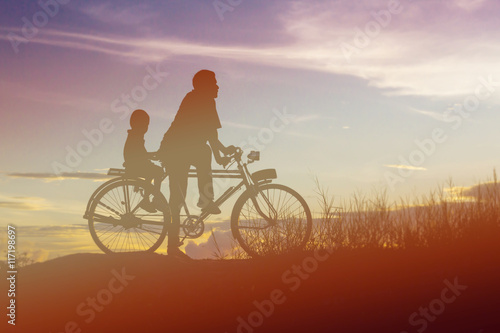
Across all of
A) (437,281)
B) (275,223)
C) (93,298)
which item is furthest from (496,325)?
(93,298)

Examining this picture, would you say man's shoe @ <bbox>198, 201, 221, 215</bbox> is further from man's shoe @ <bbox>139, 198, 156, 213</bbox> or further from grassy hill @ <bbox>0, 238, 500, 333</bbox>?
man's shoe @ <bbox>139, 198, 156, 213</bbox>

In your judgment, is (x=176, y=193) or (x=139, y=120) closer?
(x=176, y=193)

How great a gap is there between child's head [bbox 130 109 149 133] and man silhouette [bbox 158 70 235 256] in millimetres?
534

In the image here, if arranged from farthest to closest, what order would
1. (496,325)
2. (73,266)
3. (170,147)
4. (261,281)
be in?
(170,147)
(73,266)
(261,281)
(496,325)

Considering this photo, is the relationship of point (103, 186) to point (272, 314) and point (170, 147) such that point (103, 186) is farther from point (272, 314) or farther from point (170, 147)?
point (272, 314)

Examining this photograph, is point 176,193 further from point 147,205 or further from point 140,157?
point 140,157

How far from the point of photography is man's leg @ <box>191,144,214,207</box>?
25.1ft

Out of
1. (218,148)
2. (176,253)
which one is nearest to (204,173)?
(218,148)

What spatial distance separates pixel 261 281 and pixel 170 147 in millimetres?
2631

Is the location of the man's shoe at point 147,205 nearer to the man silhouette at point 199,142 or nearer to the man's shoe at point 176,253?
the man silhouette at point 199,142

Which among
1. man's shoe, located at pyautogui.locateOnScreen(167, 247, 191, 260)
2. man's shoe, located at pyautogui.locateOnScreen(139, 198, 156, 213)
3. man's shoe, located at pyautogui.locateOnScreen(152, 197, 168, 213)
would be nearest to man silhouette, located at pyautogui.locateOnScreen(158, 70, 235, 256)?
→ man's shoe, located at pyautogui.locateOnScreen(167, 247, 191, 260)

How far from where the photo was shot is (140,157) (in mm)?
8062

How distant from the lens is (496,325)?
560cm

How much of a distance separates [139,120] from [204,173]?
132cm
